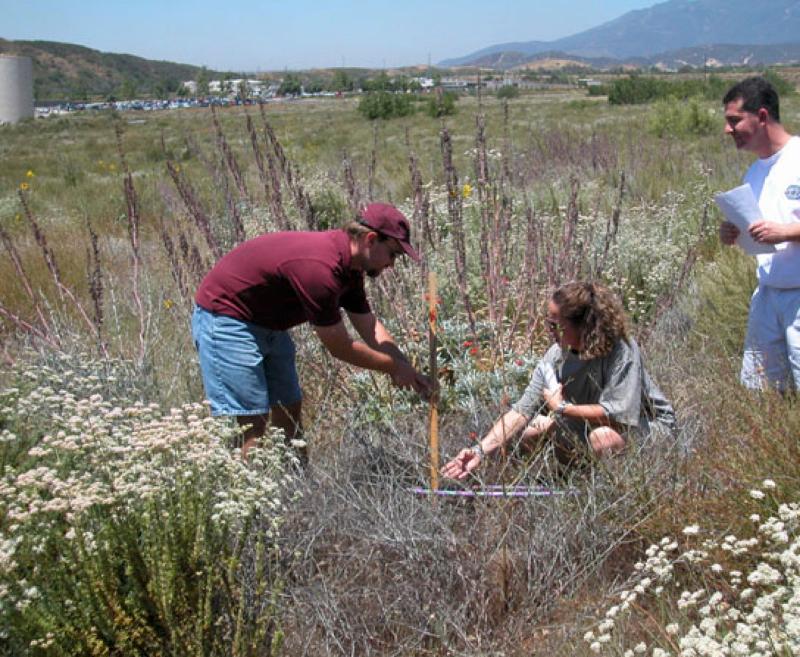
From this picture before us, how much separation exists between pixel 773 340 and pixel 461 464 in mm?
1328

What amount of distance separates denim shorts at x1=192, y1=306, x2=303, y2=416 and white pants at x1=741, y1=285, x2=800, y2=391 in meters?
1.81

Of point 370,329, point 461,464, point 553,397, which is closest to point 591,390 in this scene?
point 553,397

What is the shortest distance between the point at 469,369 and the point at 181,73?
484ft

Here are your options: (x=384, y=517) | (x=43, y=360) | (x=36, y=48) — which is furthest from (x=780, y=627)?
(x=36, y=48)

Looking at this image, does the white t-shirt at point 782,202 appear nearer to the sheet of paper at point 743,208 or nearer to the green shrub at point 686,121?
the sheet of paper at point 743,208

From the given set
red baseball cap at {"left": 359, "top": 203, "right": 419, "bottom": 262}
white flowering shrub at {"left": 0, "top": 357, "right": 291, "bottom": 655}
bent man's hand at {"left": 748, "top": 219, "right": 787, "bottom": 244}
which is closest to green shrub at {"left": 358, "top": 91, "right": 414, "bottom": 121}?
bent man's hand at {"left": 748, "top": 219, "right": 787, "bottom": 244}

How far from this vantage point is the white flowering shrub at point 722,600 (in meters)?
1.73

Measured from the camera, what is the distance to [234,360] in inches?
123

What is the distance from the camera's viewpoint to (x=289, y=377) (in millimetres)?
3328

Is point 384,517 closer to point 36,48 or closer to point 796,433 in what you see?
point 796,433

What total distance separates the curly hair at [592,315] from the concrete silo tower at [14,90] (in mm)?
44693

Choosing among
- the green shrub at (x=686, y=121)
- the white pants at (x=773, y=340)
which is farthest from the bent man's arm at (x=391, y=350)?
the green shrub at (x=686, y=121)

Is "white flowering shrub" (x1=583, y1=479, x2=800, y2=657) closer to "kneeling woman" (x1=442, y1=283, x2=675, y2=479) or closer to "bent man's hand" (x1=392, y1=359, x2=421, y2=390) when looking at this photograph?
"kneeling woman" (x1=442, y1=283, x2=675, y2=479)

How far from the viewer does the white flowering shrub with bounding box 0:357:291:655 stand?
1957 millimetres
